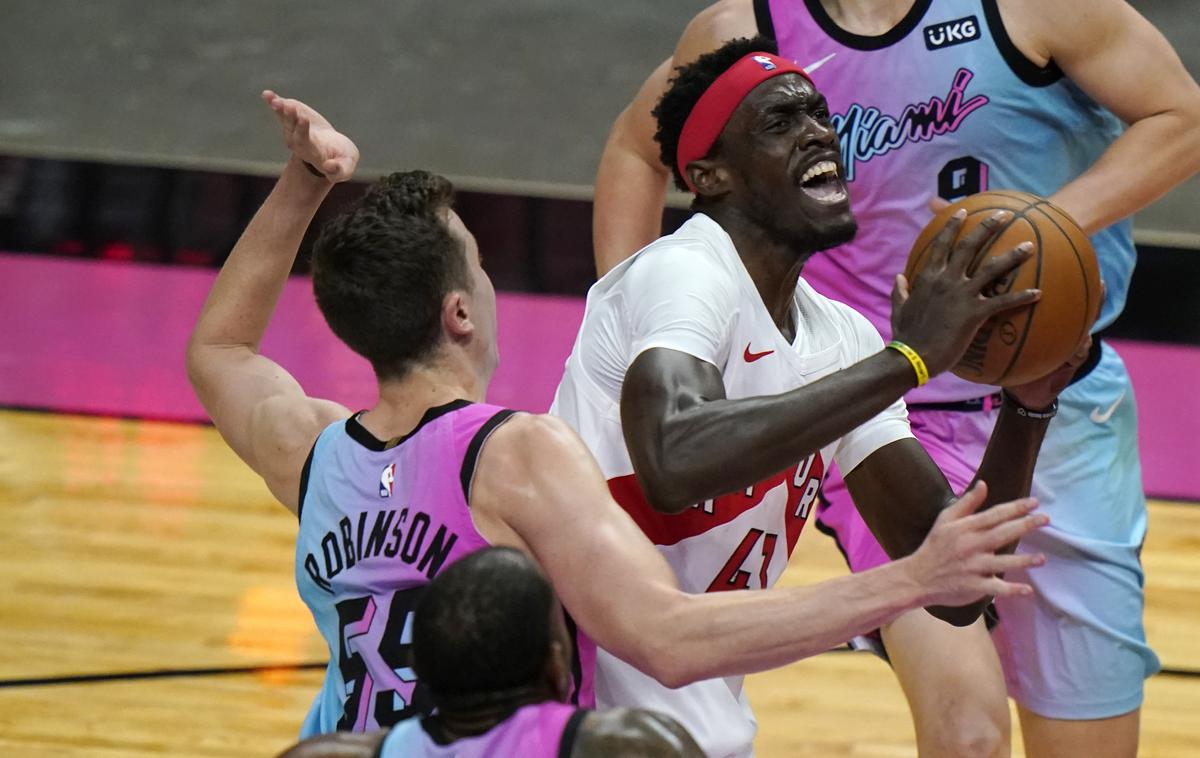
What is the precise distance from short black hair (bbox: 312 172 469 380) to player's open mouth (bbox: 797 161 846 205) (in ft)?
2.56

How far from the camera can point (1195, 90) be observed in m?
4.29

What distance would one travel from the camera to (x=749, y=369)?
331 centimetres

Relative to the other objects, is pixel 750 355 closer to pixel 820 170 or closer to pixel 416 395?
pixel 820 170

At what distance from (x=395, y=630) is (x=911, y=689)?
1.58 m

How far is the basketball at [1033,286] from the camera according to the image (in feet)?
10.3

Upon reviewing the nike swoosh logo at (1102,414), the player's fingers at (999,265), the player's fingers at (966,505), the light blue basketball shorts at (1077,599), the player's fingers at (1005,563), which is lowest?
the light blue basketball shorts at (1077,599)

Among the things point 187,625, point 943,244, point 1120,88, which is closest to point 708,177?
point 943,244

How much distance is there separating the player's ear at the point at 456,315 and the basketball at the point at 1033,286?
31.2 inches

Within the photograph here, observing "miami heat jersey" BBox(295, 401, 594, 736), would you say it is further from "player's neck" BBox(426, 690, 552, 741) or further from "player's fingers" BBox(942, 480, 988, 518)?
"player's fingers" BBox(942, 480, 988, 518)

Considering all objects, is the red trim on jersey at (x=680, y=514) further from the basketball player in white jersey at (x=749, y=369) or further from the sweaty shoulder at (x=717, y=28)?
the sweaty shoulder at (x=717, y=28)

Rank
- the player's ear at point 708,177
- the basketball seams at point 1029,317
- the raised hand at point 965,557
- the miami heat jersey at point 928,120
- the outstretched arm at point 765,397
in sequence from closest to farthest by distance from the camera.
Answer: the raised hand at point 965,557 < the outstretched arm at point 765,397 < the basketball seams at point 1029,317 < the player's ear at point 708,177 < the miami heat jersey at point 928,120

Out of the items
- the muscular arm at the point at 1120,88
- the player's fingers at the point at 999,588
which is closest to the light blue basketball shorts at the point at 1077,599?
the muscular arm at the point at 1120,88

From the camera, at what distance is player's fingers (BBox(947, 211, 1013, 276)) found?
3035 mm

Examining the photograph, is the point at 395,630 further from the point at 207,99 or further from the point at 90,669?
the point at 207,99
